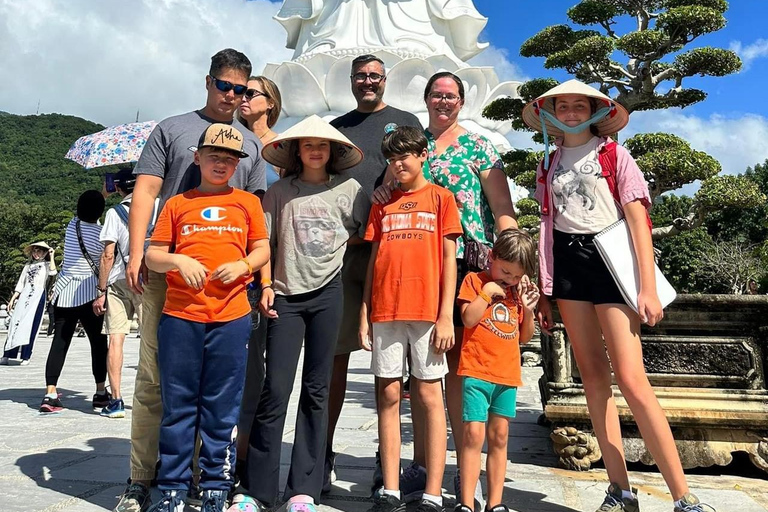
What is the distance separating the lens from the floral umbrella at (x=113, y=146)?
511 cm

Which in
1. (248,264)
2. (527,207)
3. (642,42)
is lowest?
(248,264)

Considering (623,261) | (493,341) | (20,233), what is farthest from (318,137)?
(20,233)

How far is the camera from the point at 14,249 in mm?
24016

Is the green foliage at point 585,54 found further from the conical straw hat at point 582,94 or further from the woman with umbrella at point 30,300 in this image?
the woman with umbrella at point 30,300

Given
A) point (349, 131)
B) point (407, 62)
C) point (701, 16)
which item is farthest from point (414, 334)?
point (407, 62)

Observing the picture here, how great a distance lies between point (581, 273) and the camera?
2.60 m

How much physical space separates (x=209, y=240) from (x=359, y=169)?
2.84ft

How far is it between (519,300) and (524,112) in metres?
0.87

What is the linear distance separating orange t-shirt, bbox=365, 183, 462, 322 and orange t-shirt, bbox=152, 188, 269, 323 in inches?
18.1

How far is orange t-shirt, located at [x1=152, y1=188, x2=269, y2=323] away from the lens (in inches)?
92.8

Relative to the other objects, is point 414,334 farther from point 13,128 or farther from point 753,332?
point 13,128

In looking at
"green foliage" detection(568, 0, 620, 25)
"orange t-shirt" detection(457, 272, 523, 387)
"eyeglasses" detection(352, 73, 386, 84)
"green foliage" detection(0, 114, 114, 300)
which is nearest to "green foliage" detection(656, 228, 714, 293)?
"green foliage" detection(568, 0, 620, 25)

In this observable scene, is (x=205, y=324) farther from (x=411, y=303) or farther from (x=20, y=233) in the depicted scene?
(x=20, y=233)

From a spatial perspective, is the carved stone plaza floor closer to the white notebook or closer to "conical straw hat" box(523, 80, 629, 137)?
the white notebook
